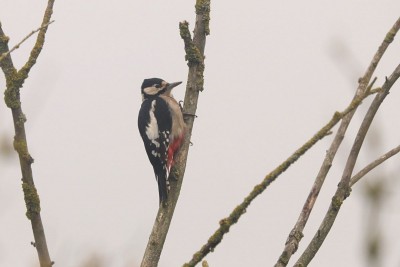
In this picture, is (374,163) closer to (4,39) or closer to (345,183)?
(345,183)

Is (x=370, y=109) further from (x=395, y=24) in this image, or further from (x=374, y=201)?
(x=374, y=201)

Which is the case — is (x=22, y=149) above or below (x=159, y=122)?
below

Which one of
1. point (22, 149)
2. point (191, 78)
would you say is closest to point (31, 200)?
point (22, 149)

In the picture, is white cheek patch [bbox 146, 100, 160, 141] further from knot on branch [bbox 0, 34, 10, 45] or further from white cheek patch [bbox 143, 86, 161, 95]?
knot on branch [bbox 0, 34, 10, 45]

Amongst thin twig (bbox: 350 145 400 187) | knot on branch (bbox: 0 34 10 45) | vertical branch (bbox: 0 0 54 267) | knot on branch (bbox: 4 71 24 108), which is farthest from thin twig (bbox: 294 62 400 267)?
knot on branch (bbox: 0 34 10 45)

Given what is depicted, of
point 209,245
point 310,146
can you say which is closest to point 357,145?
point 310,146

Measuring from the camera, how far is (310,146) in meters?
2.30

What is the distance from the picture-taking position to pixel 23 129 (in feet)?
9.52

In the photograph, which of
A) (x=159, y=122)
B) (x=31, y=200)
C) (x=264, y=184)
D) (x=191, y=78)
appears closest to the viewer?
(x=264, y=184)

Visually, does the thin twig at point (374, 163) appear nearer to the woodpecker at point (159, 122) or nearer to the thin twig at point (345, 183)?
the thin twig at point (345, 183)

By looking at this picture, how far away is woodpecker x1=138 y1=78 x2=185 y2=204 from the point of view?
6.05 metres

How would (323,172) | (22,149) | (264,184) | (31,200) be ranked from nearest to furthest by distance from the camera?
(264,184) → (22,149) → (31,200) → (323,172)

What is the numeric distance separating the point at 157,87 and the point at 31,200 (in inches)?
172

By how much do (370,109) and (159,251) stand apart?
48.8 inches
